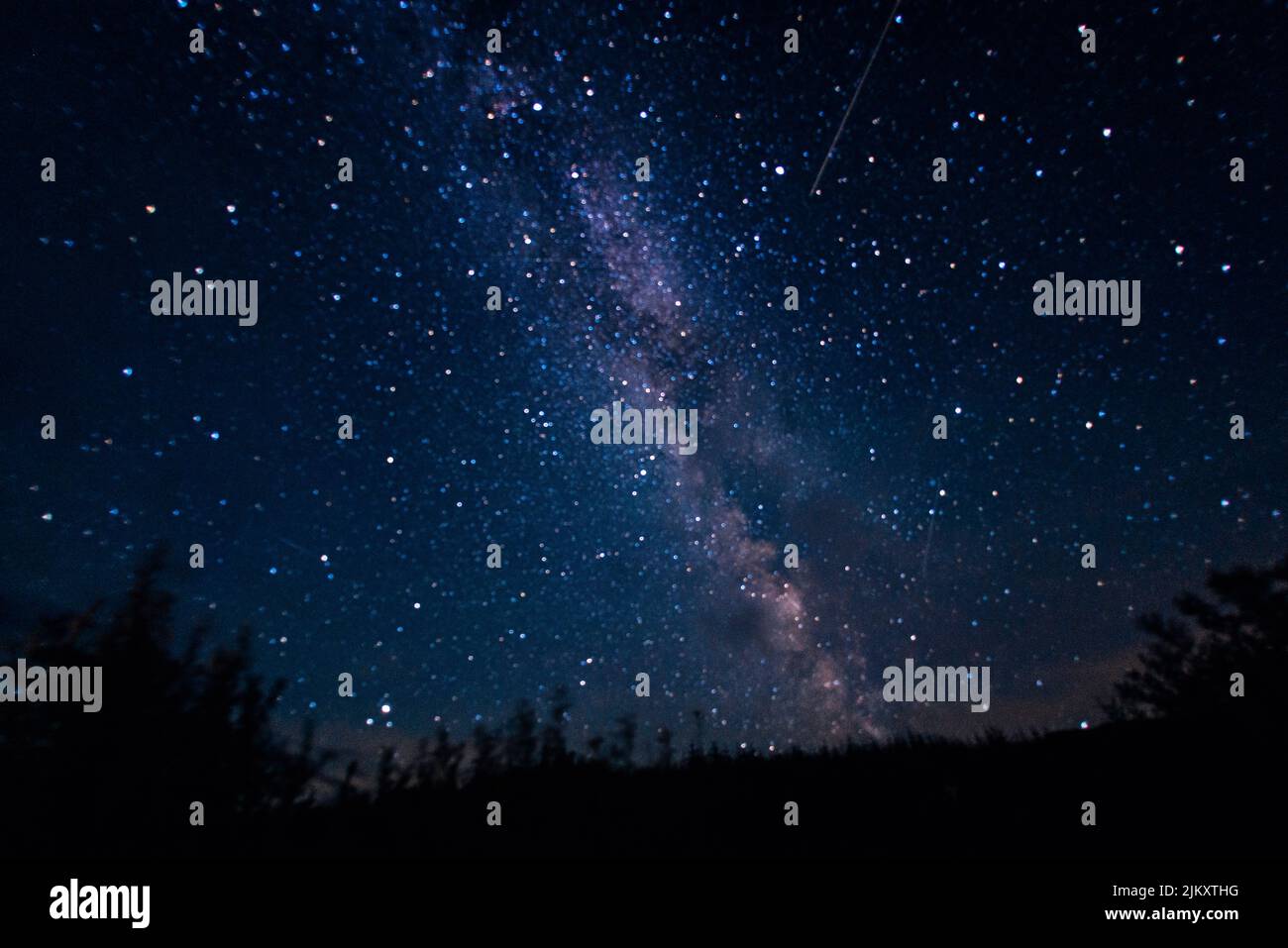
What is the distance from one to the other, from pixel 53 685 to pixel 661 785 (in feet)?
25.9

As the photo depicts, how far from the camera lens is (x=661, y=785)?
647cm

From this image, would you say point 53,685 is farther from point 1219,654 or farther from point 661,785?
point 1219,654

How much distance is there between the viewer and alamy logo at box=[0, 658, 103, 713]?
22.1ft

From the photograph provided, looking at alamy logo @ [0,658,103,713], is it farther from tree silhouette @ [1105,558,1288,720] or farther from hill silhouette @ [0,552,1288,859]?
tree silhouette @ [1105,558,1288,720]

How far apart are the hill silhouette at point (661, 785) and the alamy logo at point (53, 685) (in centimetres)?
18
